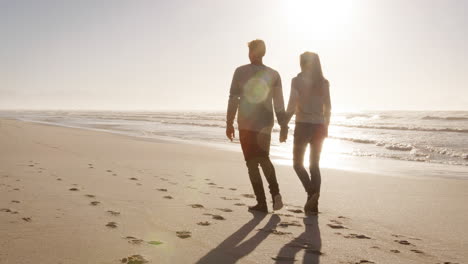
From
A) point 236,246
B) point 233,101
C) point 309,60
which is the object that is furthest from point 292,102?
point 236,246

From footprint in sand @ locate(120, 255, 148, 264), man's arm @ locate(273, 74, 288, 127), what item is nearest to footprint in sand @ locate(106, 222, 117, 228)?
footprint in sand @ locate(120, 255, 148, 264)

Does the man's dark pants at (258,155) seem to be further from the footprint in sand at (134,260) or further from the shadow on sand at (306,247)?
the footprint in sand at (134,260)

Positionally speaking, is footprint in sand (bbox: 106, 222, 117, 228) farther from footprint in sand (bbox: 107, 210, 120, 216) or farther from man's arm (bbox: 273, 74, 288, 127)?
man's arm (bbox: 273, 74, 288, 127)

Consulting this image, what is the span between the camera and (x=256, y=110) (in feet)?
16.7

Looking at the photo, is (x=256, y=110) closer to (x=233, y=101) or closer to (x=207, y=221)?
(x=233, y=101)

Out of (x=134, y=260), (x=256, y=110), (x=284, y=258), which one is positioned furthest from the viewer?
(x=256, y=110)

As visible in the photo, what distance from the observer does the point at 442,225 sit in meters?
4.76

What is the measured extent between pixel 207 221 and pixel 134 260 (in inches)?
57.3

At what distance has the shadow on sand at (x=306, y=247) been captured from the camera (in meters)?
3.28

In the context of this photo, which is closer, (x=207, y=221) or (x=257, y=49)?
(x=207, y=221)

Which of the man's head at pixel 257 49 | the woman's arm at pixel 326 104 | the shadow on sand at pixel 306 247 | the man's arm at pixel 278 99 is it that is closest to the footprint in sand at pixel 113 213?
the shadow on sand at pixel 306 247

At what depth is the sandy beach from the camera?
330 centimetres

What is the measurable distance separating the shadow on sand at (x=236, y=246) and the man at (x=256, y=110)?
0.79m

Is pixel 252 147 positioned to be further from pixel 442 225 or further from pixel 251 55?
pixel 442 225
